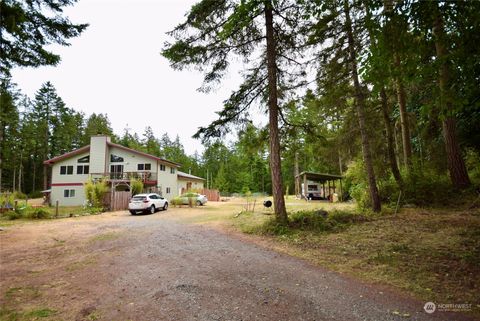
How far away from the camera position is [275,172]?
946 centimetres

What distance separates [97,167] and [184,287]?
27716 mm

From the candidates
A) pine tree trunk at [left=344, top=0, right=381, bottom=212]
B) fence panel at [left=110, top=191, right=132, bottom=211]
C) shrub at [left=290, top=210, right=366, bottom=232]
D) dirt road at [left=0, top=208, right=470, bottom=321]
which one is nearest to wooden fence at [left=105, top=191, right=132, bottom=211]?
fence panel at [left=110, top=191, right=132, bottom=211]

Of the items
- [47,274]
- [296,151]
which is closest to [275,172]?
[296,151]

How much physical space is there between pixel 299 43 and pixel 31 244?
11.9 metres

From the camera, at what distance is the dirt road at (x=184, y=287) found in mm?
3395

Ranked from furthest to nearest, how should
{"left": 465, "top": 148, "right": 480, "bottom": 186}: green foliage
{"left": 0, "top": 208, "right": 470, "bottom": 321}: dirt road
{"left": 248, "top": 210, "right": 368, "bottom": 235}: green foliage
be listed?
{"left": 465, "top": 148, "right": 480, "bottom": 186}: green foliage
{"left": 248, "top": 210, "right": 368, "bottom": 235}: green foliage
{"left": 0, "top": 208, "right": 470, "bottom": 321}: dirt road

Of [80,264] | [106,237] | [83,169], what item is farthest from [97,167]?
[80,264]

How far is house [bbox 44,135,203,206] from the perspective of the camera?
27469 mm

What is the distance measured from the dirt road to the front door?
2046cm

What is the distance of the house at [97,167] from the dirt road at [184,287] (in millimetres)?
20514

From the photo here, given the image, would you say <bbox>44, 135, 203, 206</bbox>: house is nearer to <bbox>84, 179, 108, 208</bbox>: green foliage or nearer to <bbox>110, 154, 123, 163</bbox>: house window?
<bbox>110, 154, 123, 163</bbox>: house window

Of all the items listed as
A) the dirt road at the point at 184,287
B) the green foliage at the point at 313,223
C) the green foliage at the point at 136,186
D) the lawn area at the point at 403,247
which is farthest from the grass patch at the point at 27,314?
the green foliage at the point at 136,186

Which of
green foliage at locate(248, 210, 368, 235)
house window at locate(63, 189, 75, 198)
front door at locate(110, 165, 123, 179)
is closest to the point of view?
green foliage at locate(248, 210, 368, 235)

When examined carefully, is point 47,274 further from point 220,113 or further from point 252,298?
point 220,113
